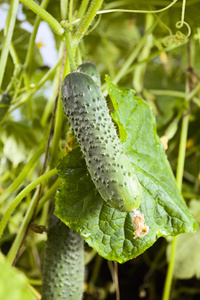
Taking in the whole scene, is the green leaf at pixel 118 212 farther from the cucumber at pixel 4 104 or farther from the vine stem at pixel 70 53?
the cucumber at pixel 4 104

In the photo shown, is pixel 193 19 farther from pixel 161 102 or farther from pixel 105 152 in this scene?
pixel 105 152

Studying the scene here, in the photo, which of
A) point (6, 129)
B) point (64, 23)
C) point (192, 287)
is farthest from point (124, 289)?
point (64, 23)

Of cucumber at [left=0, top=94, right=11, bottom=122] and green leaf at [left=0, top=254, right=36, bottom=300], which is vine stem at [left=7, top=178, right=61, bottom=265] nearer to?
cucumber at [left=0, top=94, right=11, bottom=122]

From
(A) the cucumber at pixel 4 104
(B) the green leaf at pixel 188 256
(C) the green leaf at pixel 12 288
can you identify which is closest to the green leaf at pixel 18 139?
(A) the cucumber at pixel 4 104

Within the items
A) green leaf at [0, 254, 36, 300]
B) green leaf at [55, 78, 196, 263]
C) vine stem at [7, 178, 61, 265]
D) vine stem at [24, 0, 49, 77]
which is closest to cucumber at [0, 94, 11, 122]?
vine stem at [24, 0, 49, 77]

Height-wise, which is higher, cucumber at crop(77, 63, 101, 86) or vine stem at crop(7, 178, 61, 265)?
cucumber at crop(77, 63, 101, 86)

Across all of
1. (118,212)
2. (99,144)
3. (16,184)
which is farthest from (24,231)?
(99,144)
